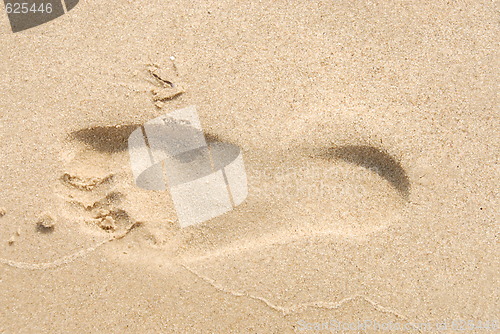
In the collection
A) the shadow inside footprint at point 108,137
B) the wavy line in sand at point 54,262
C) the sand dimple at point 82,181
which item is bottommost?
the wavy line in sand at point 54,262

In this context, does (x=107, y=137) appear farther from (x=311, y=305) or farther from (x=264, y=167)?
(x=311, y=305)

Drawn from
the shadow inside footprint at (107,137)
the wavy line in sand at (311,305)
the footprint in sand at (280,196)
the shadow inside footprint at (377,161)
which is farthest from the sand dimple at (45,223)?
the shadow inside footprint at (377,161)

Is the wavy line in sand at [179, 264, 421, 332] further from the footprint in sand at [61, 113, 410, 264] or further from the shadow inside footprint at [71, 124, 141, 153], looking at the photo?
the shadow inside footprint at [71, 124, 141, 153]

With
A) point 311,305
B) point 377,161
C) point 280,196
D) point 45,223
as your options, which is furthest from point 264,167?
point 45,223

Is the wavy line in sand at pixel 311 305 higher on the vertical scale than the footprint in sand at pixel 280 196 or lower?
lower

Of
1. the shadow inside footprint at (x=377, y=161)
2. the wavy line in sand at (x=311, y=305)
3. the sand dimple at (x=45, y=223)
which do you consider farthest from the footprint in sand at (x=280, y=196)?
the wavy line in sand at (x=311, y=305)

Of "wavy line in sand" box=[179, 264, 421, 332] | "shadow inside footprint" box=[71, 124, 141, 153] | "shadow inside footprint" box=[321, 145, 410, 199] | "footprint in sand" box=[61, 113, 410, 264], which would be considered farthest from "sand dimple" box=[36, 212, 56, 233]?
"shadow inside footprint" box=[321, 145, 410, 199]

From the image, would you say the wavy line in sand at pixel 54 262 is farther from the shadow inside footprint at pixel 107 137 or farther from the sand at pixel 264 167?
the shadow inside footprint at pixel 107 137

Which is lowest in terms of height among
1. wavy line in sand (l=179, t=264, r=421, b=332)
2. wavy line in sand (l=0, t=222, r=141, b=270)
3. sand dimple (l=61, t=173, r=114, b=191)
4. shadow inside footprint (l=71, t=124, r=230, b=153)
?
wavy line in sand (l=179, t=264, r=421, b=332)
